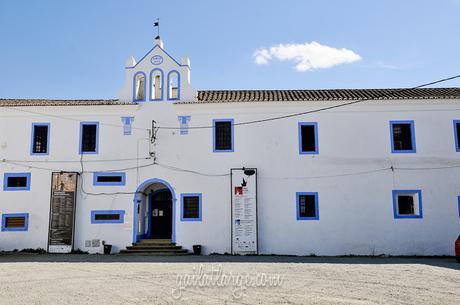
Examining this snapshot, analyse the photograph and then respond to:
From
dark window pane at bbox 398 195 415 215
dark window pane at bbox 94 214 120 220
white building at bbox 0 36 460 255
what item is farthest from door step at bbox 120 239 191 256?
dark window pane at bbox 398 195 415 215

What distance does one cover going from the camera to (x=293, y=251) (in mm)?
19188

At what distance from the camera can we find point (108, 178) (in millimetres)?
20016

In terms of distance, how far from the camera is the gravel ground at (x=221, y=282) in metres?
9.26

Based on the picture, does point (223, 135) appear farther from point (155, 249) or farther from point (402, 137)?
point (402, 137)

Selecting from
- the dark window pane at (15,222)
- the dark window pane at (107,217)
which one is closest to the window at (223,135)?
the dark window pane at (107,217)

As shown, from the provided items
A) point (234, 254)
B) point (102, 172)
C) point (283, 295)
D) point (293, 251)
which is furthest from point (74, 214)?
point (283, 295)

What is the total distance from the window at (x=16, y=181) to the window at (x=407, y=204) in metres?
15.9

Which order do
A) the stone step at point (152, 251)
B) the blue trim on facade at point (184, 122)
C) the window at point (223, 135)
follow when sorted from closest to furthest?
the stone step at point (152, 251), the window at point (223, 135), the blue trim on facade at point (184, 122)

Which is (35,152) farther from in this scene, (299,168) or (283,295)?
(283,295)

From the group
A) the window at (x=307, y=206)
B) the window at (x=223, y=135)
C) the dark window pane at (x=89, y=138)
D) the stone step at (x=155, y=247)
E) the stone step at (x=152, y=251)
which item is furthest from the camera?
the dark window pane at (x=89, y=138)

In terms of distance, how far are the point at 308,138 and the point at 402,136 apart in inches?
162

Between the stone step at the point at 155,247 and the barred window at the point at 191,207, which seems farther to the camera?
the barred window at the point at 191,207

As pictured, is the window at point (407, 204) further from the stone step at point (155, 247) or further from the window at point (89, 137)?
the window at point (89, 137)

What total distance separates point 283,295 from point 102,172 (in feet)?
41.3
